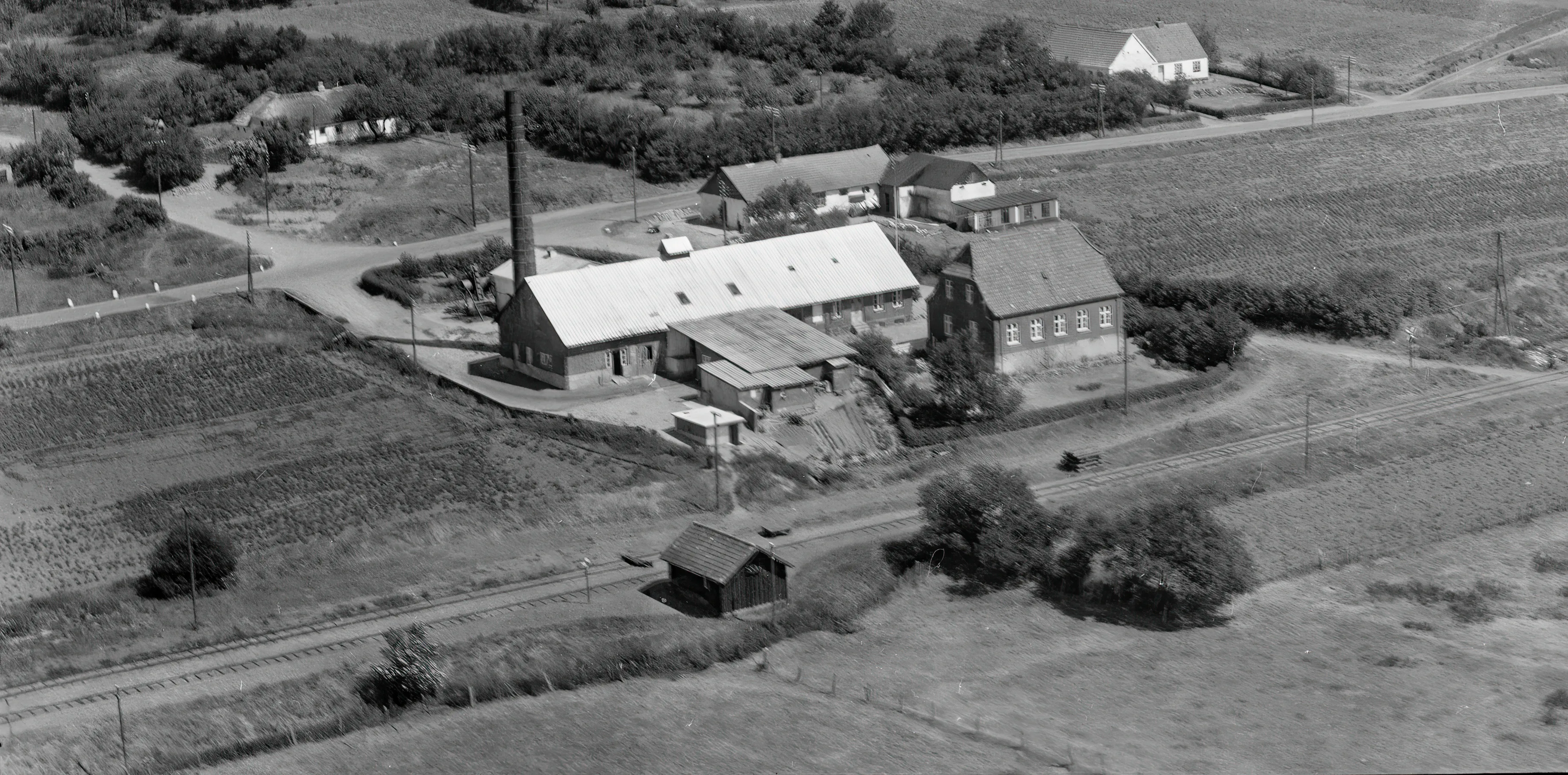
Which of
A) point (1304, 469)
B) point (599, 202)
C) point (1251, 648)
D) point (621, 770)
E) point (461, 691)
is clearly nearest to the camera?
point (621, 770)

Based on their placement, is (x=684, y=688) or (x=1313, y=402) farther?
(x=1313, y=402)

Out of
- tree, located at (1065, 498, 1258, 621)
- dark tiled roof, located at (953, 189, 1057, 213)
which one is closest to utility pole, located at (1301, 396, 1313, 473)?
tree, located at (1065, 498, 1258, 621)

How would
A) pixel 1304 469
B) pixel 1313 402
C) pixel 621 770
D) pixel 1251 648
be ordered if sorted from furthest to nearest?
pixel 1313 402 < pixel 1304 469 < pixel 1251 648 < pixel 621 770

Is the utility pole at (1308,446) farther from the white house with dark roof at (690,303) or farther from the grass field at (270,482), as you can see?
the grass field at (270,482)

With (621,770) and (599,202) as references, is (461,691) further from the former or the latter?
(599,202)

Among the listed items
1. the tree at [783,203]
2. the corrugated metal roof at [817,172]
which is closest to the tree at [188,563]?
the tree at [783,203]

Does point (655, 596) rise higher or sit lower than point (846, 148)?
lower

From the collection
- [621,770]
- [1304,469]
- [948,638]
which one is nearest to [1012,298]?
[1304,469]
